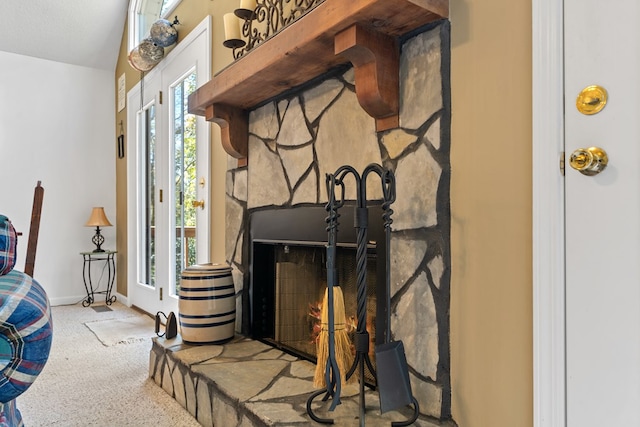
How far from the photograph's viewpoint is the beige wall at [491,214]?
104 cm

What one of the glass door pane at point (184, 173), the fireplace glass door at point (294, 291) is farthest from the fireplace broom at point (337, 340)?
the glass door pane at point (184, 173)

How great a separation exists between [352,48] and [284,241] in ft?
2.97

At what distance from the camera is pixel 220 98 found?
6.40 ft

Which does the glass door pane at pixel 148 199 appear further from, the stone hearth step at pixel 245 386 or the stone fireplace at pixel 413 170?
the stone fireplace at pixel 413 170

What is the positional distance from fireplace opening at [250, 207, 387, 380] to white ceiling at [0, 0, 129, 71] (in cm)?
335

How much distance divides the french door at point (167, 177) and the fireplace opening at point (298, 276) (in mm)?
662

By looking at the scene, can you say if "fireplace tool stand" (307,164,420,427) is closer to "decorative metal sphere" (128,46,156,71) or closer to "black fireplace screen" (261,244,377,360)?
"black fireplace screen" (261,244,377,360)

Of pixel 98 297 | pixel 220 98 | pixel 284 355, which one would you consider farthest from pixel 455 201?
pixel 98 297

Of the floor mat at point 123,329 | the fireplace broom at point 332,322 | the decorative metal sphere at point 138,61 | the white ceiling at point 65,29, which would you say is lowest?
the floor mat at point 123,329

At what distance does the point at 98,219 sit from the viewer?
4.29 m
